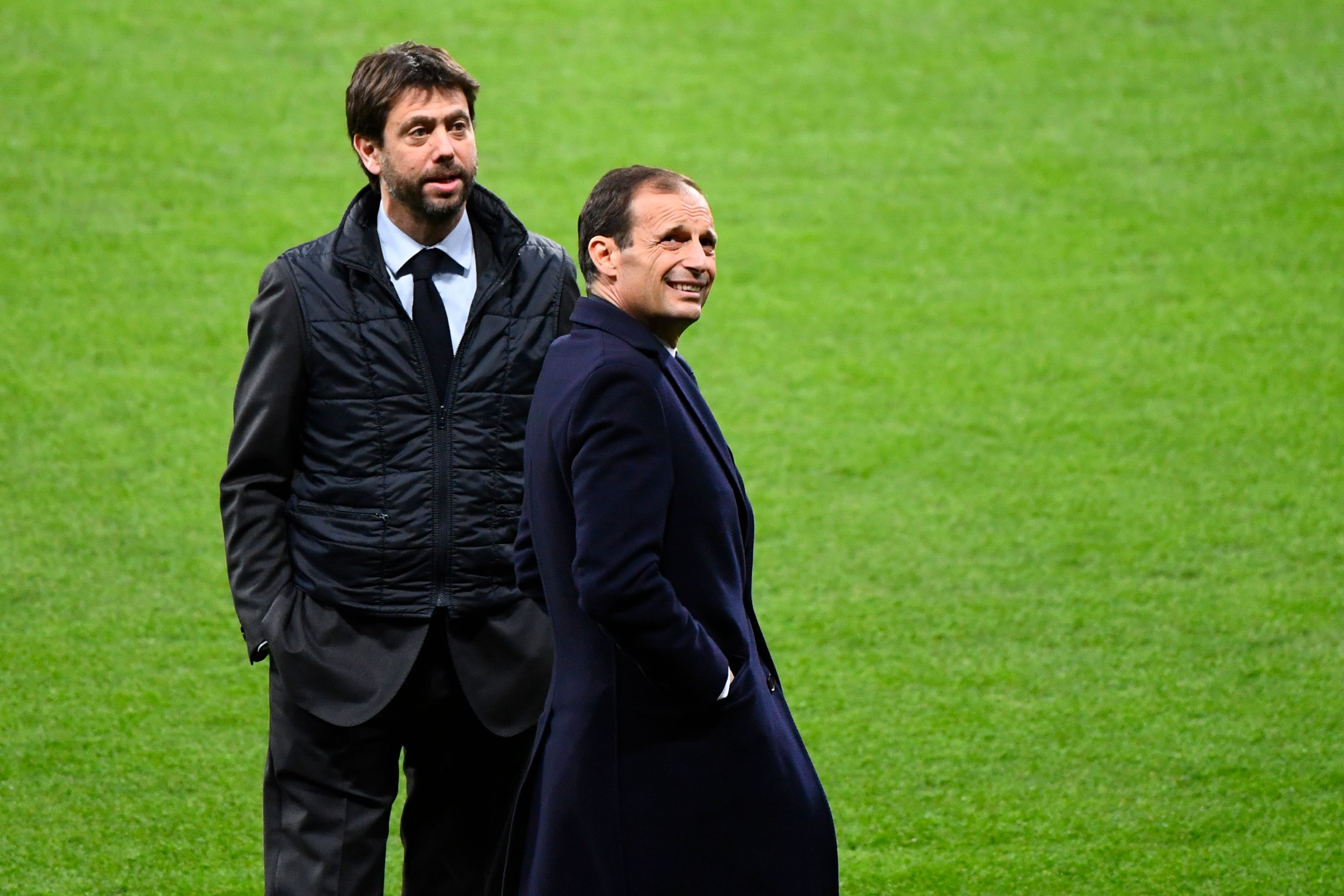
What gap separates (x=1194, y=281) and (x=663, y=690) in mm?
4657

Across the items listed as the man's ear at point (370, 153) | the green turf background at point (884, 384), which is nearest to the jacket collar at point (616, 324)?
the man's ear at point (370, 153)

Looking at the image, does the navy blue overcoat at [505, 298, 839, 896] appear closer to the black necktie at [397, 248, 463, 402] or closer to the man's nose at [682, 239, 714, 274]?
the man's nose at [682, 239, 714, 274]

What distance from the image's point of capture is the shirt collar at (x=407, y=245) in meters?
2.54

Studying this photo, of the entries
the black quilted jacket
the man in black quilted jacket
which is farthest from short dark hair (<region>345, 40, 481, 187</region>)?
the black quilted jacket

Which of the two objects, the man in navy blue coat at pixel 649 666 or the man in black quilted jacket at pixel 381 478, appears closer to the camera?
the man in navy blue coat at pixel 649 666

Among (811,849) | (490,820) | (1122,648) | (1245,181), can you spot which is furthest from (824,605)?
(1245,181)

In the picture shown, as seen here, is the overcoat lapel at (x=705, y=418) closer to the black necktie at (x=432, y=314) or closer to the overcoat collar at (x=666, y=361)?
the overcoat collar at (x=666, y=361)

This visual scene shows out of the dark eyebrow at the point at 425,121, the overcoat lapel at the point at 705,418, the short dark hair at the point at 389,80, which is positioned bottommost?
the overcoat lapel at the point at 705,418

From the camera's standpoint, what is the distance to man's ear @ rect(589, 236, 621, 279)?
7.01 ft

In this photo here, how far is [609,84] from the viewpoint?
7.34m

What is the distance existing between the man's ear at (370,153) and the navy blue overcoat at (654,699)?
0.55 meters

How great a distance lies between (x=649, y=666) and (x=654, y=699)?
10cm

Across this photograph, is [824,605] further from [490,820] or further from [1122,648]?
[490,820]

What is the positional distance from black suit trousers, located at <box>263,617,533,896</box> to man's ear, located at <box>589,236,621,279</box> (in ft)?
2.26
